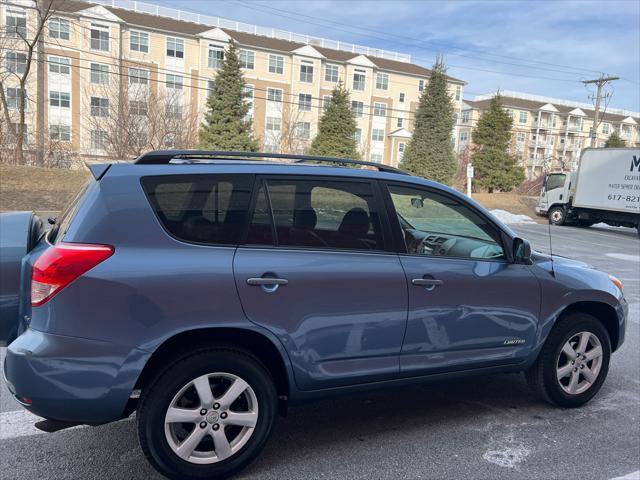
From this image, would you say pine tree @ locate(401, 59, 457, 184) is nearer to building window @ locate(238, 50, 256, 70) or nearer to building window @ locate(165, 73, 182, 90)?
building window @ locate(238, 50, 256, 70)

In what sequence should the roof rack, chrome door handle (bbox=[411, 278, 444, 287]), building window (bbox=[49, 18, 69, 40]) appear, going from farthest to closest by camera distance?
building window (bbox=[49, 18, 69, 40]), chrome door handle (bbox=[411, 278, 444, 287]), the roof rack

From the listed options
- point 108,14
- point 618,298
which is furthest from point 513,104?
point 618,298

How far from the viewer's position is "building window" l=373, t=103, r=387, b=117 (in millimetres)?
58531

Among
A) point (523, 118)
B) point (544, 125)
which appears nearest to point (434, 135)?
point (523, 118)

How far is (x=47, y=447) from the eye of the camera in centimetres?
322

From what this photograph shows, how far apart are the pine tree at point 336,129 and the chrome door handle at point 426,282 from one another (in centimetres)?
3078

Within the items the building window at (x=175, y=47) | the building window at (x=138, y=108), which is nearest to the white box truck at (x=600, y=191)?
the building window at (x=138, y=108)

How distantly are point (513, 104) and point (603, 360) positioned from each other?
8510 centimetres

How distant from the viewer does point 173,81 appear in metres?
48.0

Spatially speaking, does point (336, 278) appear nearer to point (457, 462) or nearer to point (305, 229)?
point (305, 229)

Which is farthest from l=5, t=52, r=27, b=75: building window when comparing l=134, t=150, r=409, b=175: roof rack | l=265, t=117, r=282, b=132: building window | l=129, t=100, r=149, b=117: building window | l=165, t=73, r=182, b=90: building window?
l=134, t=150, r=409, b=175: roof rack

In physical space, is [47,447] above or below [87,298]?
below

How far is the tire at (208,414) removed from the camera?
2693 millimetres

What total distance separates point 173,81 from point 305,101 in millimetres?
13418
